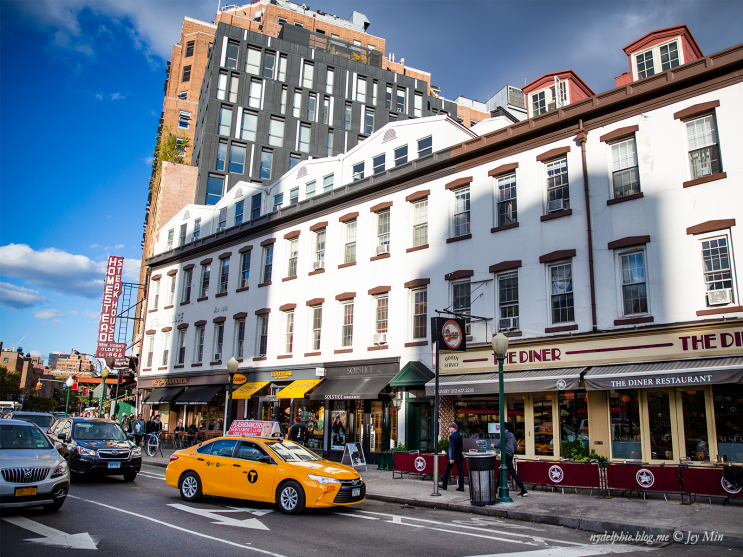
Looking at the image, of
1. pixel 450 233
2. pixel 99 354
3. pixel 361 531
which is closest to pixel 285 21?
pixel 99 354

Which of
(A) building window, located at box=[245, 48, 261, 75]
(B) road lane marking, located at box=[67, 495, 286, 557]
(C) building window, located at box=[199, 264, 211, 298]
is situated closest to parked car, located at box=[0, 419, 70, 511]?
(B) road lane marking, located at box=[67, 495, 286, 557]

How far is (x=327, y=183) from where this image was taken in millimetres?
29172

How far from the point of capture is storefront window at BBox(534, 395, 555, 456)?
18062mm

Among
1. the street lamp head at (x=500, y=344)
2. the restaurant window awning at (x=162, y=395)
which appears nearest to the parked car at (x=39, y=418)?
the restaurant window awning at (x=162, y=395)

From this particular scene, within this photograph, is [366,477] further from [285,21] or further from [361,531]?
[285,21]

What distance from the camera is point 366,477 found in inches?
753

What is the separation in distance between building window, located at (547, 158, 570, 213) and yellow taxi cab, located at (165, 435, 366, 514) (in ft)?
37.4

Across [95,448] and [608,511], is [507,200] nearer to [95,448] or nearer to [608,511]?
[608,511]

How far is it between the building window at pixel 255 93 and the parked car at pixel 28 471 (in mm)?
42971

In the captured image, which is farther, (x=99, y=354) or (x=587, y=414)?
(x=99, y=354)

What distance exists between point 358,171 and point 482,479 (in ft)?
57.4

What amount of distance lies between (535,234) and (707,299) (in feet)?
18.7

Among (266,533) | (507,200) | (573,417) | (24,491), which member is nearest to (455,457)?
(573,417)

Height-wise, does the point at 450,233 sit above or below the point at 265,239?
below
